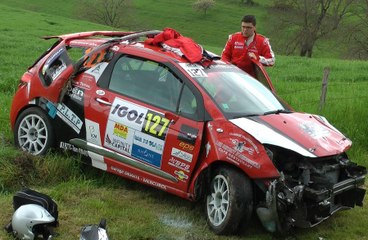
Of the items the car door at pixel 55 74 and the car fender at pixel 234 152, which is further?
the car door at pixel 55 74

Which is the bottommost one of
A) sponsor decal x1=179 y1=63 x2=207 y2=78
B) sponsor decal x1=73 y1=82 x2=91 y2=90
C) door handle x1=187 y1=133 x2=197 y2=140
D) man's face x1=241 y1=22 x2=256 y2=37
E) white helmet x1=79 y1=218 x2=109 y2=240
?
white helmet x1=79 y1=218 x2=109 y2=240

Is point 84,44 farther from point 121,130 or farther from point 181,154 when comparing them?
point 181,154

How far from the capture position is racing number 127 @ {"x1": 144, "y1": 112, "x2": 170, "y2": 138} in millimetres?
5492

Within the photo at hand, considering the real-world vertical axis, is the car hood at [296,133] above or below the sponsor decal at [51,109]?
above

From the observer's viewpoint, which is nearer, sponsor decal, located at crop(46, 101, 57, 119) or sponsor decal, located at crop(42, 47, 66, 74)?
sponsor decal, located at crop(46, 101, 57, 119)

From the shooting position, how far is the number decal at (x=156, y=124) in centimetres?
549

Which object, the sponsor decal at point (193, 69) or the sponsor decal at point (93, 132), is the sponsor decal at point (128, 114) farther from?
the sponsor decal at point (193, 69)

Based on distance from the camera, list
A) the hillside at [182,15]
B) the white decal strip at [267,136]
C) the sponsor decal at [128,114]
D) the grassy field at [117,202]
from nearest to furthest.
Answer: the white decal strip at [267,136]
the grassy field at [117,202]
the sponsor decal at [128,114]
the hillside at [182,15]

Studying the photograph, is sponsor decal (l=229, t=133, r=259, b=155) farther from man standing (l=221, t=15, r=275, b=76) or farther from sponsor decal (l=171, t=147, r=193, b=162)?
man standing (l=221, t=15, r=275, b=76)

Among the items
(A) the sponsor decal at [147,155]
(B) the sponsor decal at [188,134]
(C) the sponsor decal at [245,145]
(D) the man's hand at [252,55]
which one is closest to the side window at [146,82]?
(B) the sponsor decal at [188,134]

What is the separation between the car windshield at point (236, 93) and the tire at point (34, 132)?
2076 mm

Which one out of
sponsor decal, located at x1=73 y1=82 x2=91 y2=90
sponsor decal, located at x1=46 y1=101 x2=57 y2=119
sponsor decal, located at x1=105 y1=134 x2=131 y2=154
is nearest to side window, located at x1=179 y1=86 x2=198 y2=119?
sponsor decal, located at x1=105 y1=134 x2=131 y2=154

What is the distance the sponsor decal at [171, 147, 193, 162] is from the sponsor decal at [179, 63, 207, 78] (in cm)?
86

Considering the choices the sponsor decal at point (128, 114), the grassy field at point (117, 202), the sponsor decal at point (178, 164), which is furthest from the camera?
the sponsor decal at point (128, 114)
